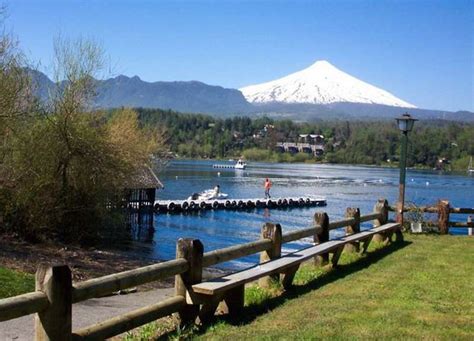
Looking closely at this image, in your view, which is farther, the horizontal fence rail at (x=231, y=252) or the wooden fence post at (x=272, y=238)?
the wooden fence post at (x=272, y=238)

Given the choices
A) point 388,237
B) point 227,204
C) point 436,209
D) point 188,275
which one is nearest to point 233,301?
point 188,275

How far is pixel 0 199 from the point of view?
21078mm

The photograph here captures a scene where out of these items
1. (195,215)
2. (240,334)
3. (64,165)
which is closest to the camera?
(240,334)

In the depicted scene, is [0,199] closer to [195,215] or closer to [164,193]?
[195,215]

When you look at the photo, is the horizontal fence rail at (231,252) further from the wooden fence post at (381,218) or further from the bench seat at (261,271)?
the wooden fence post at (381,218)

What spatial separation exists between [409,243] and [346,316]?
990cm

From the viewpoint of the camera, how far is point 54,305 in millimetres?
5457

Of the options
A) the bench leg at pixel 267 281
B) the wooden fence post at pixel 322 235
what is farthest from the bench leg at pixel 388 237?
the bench leg at pixel 267 281

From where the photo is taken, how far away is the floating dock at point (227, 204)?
2062 inches

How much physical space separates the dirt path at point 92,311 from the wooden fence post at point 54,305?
2.54m

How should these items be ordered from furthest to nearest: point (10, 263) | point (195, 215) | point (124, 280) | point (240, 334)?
point (195, 215) < point (10, 263) < point (240, 334) < point (124, 280)

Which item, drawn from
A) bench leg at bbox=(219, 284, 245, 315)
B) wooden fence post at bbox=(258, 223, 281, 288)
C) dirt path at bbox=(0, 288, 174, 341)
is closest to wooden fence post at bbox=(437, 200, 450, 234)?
dirt path at bbox=(0, 288, 174, 341)

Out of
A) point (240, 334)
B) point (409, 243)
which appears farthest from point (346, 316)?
point (409, 243)

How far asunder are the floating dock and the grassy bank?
3946 centimetres
